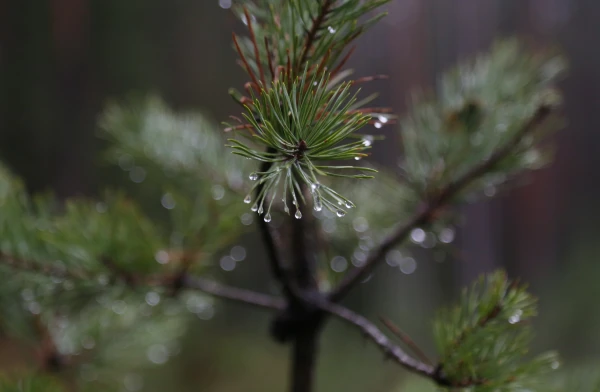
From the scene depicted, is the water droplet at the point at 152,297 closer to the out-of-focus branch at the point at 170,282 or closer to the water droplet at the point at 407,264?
the out-of-focus branch at the point at 170,282

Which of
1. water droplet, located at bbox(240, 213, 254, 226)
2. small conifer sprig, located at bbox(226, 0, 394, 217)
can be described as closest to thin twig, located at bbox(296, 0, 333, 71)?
small conifer sprig, located at bbox(226, 0, 394, 217)

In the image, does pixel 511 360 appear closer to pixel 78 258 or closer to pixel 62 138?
pixel 78 258

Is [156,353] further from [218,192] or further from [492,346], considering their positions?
[492,346]

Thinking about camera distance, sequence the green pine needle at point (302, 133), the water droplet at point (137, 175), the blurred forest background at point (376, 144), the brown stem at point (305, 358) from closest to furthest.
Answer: the green pine needle at point (302, 133), the brown stem at point (305, 358), the water droplet at point (137, 175), the blurred forest background at point (376, 144)

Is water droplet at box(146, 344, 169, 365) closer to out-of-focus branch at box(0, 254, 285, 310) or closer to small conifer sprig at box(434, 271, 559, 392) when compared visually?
out-of-focus branch at box(0, 254, 285, 310)

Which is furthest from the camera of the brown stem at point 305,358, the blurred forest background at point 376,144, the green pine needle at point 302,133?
the blurred forest background at point 376,144

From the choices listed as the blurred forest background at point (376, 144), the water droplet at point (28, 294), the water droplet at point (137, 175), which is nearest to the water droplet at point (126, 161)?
the water droplet at point (137, 175)
